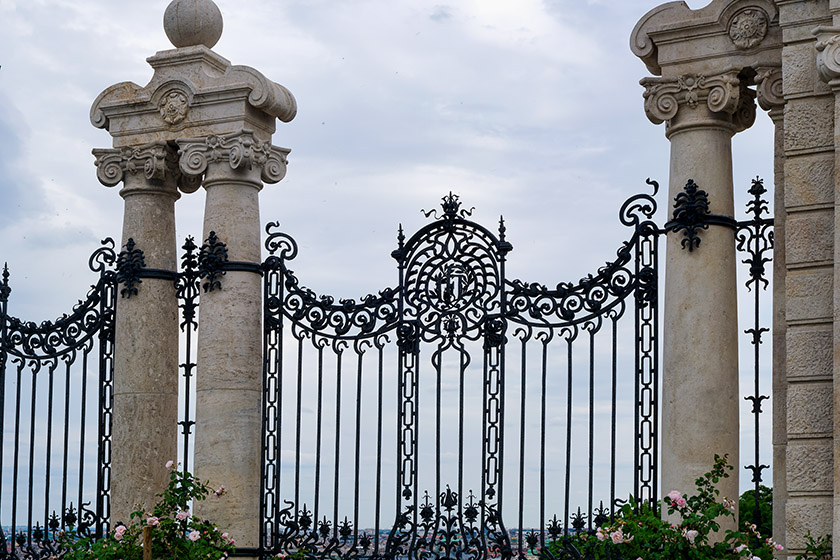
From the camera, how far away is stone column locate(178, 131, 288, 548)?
12.4 metres

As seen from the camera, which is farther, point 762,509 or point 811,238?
point 762,509

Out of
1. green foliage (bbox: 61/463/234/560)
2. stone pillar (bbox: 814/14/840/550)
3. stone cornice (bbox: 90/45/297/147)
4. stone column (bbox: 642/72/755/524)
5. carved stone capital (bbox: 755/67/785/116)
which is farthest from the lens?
stone cornice (bbox: 90/45/297/147)

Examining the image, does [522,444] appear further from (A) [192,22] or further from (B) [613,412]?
(A) [192,22]

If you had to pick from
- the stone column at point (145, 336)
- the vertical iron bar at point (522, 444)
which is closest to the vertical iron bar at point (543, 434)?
the vertical iron bar at point (522, 444)

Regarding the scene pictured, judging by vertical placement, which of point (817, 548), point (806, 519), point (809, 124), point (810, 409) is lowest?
point (817, 548)

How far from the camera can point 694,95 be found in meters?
11.0

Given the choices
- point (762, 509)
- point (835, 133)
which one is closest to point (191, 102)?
point (835, 133)

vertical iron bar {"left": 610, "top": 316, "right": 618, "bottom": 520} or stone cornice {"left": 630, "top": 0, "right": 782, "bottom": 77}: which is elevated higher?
stone cornice {"left": 630, "top": 0, "right": 782, "bottom": 77}

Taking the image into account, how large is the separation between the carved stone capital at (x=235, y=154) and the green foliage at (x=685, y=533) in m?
4.98

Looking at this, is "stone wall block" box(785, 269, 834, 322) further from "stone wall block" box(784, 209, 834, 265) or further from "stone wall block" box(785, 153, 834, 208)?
"stone wall block" box(785, 153, 834, 208)

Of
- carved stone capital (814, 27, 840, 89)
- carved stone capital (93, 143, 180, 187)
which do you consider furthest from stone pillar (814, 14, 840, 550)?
carved stone capital (93, 143, 180, 187)

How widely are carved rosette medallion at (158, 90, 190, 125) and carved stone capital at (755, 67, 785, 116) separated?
18.7 feet

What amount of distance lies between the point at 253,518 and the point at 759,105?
608cm

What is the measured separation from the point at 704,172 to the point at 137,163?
19.1ft
